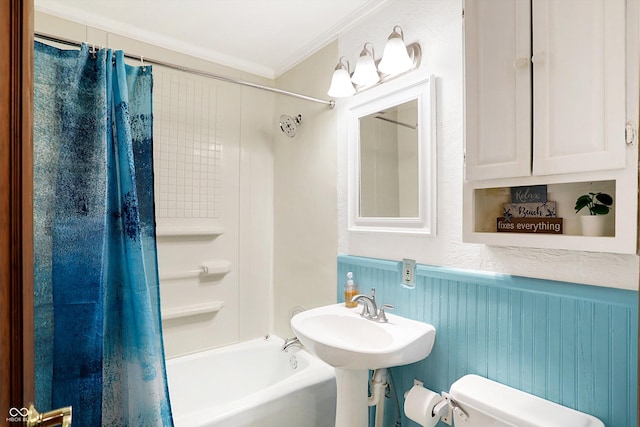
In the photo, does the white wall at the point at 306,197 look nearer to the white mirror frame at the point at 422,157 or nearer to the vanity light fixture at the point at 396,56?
the white mirror frame at the point at 422,157

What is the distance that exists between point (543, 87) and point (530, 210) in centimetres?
38

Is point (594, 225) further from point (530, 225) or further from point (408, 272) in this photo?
point (408, 272)

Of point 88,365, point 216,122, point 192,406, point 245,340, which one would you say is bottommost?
point 192,406

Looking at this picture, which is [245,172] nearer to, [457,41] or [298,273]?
[298,273]

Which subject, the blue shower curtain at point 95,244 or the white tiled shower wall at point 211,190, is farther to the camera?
the white tiled shower wall at point 211,190

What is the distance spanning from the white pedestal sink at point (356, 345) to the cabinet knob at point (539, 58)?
102cm

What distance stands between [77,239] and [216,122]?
1.31m

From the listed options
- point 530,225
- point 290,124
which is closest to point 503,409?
point 530,225

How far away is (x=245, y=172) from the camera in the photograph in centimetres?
244

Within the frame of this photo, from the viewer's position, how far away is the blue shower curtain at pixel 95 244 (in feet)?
3.96

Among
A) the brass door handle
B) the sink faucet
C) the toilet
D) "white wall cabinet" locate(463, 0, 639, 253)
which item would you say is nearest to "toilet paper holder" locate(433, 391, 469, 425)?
the toilet

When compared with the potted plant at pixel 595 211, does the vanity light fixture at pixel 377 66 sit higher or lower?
higher

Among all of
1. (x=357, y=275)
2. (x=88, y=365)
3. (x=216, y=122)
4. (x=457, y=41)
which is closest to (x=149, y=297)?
(x=88, y=365)

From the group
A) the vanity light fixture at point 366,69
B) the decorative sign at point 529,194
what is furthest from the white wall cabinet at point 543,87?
the vanity light fixture at point 366,69
